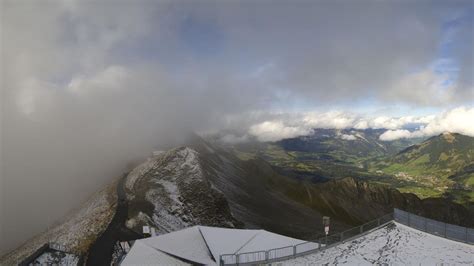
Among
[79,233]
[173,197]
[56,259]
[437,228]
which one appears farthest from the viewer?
[173,197]

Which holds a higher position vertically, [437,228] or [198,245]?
[437,228]

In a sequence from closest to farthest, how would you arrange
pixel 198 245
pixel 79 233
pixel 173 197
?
pixel 198 245
pixel 79 233
pixel 173 197

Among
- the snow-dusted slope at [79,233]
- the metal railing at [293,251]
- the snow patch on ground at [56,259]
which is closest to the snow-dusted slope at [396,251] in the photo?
the metal railing at [293,251]

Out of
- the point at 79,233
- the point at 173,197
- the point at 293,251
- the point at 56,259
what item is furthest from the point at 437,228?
the point at 173,197

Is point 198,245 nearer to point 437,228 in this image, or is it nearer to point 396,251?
point 396,251

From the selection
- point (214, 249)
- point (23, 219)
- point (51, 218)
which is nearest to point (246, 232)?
point (214, 249)

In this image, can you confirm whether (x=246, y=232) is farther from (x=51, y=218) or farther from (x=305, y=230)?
(x=51, y=218)
